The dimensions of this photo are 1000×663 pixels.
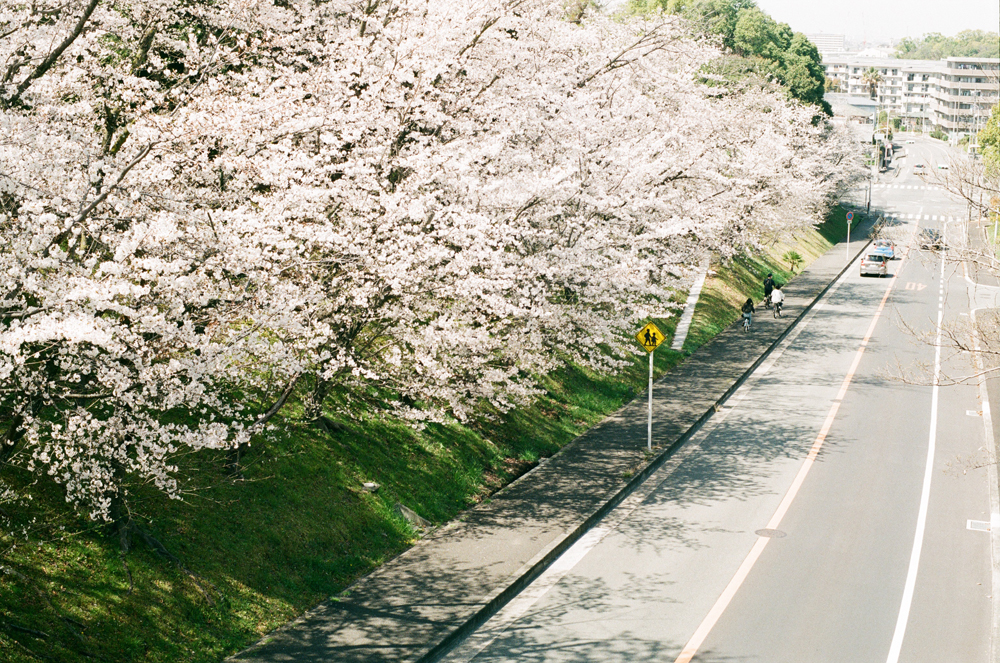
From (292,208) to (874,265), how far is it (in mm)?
41282

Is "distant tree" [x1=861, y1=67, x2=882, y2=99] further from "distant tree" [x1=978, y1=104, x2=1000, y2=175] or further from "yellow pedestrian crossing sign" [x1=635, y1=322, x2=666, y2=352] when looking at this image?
"yellow pedestrian crossing sign" [x1=635, y1=322, x2=666, y2=352]

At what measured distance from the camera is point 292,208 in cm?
1239

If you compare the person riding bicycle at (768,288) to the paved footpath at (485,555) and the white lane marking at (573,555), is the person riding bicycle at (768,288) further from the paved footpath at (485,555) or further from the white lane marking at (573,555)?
the paved footpath at (485,555)

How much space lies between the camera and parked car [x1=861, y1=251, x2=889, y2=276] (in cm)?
4597

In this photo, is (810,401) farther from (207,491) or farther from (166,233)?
(166,233)

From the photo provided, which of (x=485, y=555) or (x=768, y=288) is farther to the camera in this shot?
(x=768, y=288)

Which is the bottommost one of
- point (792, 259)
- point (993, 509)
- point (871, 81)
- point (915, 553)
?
point (915, 553)

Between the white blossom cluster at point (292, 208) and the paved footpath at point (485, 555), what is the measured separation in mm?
2056

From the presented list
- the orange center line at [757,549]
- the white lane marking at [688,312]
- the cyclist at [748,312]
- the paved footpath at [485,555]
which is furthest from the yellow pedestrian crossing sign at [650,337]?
the cyclist at [748,312]

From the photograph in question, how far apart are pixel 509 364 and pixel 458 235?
512cm

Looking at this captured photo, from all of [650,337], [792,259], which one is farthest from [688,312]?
[792,259]

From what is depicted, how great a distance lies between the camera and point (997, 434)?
1998cm

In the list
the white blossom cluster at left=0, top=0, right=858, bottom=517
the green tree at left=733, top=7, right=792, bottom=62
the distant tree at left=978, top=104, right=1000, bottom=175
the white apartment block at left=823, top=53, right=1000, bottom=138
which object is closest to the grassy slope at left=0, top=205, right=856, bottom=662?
the white blossom cluster at left=0, top=0, right=858, bottom=517

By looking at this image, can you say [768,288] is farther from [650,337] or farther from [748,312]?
[650,337]
